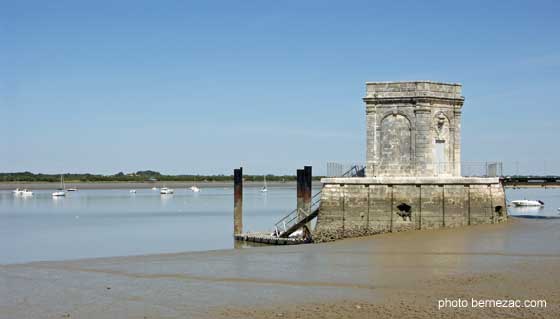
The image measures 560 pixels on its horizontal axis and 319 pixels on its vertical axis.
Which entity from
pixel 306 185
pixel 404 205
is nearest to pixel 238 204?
pixel 306 185

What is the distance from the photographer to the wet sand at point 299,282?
49.4 ft

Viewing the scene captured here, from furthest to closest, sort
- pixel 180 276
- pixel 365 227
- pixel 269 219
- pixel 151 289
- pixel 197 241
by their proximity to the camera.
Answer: pixel 269 219
pixel 197 241
pixel 365 227
pixel 180 276
pixel 151 289

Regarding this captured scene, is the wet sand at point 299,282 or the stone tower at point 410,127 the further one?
the stone tower at point 410,127

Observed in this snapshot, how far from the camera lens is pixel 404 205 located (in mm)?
32094

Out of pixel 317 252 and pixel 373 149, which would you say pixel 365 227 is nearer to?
pixel 373 149

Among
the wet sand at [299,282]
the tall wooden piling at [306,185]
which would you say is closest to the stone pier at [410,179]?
the wet sand at [299,282]

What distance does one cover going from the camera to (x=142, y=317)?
48.2 ft

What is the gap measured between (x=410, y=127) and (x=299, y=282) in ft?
53.1

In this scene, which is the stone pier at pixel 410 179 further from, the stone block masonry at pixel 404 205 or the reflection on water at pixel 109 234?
the reflection on water at pixel 109 234

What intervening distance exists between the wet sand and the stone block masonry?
4.70m

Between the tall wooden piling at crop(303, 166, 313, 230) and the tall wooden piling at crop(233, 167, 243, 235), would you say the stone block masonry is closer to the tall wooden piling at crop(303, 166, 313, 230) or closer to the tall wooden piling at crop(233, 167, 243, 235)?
the tall wooden piling at crop(303, 166, 313, 230)

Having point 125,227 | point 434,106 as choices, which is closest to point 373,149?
point 434,106

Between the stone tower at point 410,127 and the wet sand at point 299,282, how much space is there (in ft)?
21.9

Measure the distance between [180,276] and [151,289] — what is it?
2.20 meters
